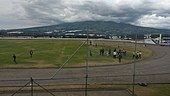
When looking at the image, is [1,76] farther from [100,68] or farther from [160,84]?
[160,84]

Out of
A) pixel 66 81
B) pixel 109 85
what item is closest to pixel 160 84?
pixel 109 85

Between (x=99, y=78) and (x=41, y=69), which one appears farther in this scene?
(x=41, y=69)

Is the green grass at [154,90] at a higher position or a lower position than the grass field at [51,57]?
lower

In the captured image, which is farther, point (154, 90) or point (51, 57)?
point (51, 57)

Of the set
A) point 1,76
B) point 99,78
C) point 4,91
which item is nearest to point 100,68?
point 99,78

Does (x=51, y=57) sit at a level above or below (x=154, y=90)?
above

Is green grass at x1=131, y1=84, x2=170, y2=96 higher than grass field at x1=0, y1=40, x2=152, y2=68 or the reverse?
the reverse

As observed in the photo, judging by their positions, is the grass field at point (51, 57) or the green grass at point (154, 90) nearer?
the green grass at point (154, 90)

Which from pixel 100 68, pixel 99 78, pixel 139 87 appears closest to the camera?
pixel 139 87

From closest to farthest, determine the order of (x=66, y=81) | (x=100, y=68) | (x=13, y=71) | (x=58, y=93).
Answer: (x=58, y=93), (x=66, y=81), (x=13, y=71), (x=100, y=68)

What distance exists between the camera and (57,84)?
70.1ft

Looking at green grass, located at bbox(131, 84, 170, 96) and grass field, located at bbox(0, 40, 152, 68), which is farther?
grass field, located at bbox(0, 40, 152, 68)

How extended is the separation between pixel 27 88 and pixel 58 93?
2.76 metres

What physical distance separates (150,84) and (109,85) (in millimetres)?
3796
